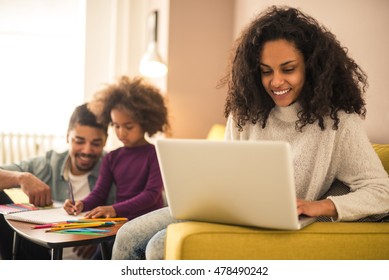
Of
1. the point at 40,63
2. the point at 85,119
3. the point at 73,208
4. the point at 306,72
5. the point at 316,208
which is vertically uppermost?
the point at 40,63

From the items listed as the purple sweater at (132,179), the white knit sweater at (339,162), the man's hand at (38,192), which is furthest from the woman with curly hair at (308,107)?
the man's hand at (38,192)

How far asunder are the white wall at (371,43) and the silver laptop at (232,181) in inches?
26.5

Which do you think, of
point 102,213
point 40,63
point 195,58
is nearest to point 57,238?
point 102,213

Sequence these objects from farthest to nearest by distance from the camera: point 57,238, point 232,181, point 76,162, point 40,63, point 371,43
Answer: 1. point 40,63
2. point 76,162
3. point 371,43
4. point 57,238
5. point 232,181

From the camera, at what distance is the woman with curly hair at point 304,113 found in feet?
4.00

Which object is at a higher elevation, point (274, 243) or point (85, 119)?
point (85, 119)

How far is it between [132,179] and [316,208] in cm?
90

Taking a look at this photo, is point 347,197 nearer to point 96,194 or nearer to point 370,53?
point 370,53

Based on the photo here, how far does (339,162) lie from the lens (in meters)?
1.28

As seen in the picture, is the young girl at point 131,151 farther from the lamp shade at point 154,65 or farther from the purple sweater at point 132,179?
the lamp shade at point 154,65

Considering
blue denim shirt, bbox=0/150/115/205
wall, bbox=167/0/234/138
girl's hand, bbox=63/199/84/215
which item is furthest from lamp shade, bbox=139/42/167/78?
girl's hand, bbox=63/199/84/215

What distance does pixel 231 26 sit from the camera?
2.80 meters

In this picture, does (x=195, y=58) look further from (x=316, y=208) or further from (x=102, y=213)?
(x=316, y=208)

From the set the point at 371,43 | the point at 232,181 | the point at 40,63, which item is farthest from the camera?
the point at 40,63
